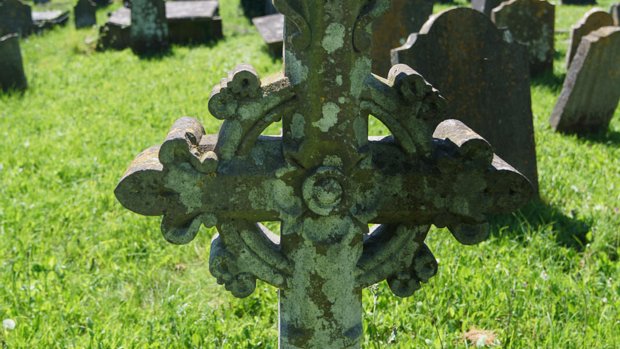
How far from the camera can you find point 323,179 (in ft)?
6.36

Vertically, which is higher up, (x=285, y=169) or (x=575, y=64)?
(x=285, y=169)

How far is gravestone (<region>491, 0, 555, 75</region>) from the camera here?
29.1 feet

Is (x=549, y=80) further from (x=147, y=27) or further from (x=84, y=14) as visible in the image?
(x=84, y=14)

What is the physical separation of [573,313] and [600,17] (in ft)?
21.3

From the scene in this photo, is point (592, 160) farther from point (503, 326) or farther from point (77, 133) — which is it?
point (77, 133)

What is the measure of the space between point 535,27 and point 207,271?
21.9ft

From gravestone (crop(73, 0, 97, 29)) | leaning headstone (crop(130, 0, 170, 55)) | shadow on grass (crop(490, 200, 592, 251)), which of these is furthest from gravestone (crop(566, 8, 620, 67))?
gravestone (crop(73, 0, 97, 29))

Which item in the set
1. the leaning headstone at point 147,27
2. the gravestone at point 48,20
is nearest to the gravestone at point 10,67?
the leaning headstone at point 147,27

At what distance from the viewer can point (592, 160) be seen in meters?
5.84

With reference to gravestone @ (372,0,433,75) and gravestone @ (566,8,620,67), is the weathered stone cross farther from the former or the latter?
gravestone @ (566,8,620,67)

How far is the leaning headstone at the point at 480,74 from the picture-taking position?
190 inches

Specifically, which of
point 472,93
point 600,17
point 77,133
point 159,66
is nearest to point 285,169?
point 472,93

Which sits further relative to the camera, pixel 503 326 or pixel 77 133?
pixel 77 133

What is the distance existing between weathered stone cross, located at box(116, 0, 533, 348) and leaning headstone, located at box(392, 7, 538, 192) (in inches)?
108
